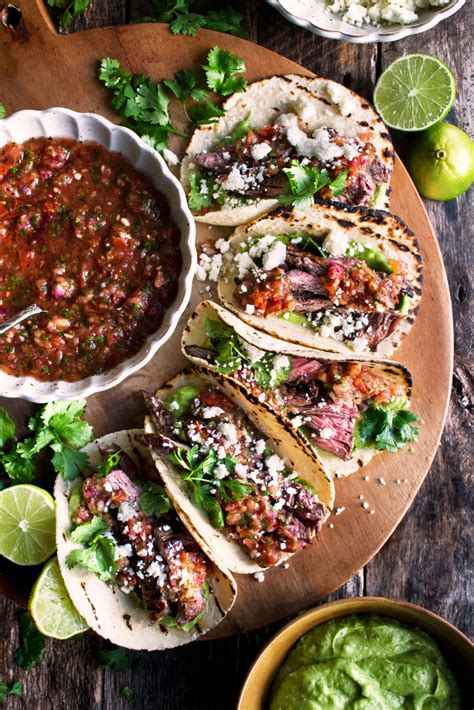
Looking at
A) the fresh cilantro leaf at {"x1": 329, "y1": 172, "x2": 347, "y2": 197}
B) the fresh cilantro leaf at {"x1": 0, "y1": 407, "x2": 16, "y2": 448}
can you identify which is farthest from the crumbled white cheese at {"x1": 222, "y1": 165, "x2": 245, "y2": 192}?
the fresh cilantro leaf at {"x1": 0, "y1": 407, "x2": 16, "y2": 448}

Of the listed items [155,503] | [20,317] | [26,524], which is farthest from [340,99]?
[26,524]

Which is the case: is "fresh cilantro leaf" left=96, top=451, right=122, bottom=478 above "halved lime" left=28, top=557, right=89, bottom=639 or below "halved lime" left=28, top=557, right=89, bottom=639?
above

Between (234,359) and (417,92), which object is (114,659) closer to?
(234,359)

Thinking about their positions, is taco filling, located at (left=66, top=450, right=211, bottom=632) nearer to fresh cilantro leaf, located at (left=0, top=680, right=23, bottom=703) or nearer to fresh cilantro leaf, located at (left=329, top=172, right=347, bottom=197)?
fresh cilantro leaf, located at (left=0, top=680, right=23, bottom=703)

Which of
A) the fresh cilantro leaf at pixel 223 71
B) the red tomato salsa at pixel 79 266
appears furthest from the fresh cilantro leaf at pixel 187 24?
the red tomato salsa at pixel 79 266

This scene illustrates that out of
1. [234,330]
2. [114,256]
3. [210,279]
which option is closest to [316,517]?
[234,330]

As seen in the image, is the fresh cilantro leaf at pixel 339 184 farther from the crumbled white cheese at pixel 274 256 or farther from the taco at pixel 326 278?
the crumbled white cheese at pixel 274 256

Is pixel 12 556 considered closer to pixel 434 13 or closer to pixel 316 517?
pixel 316 517
